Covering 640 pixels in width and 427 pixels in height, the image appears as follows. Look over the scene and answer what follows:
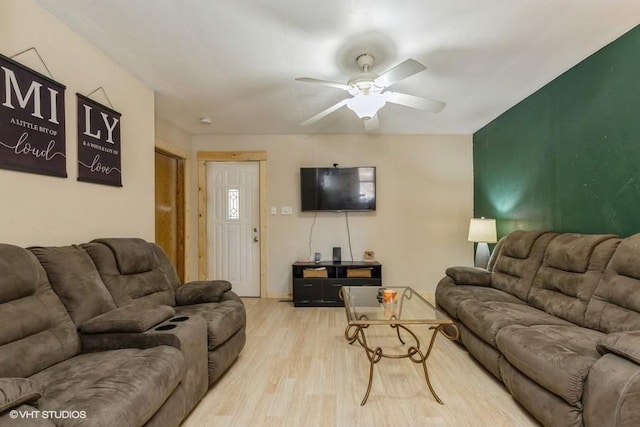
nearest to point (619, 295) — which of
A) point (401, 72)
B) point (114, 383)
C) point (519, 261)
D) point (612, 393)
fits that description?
point (612, 393)

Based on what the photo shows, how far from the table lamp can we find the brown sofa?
53 cm

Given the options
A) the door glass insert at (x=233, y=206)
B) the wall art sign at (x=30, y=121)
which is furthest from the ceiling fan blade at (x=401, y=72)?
the door glass insert at (x=233, y=206)

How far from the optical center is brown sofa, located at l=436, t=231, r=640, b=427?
4.82 feet

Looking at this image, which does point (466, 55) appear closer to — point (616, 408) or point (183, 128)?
point (616, 408)

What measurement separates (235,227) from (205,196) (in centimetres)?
65

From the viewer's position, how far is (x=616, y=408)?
1381mm

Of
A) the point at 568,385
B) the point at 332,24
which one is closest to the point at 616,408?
the point at 568,385

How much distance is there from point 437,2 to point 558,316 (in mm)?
2311

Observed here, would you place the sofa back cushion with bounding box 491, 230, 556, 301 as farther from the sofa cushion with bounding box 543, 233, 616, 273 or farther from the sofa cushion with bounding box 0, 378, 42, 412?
the sofa cushion with bounding box 0, 378, 42, 412

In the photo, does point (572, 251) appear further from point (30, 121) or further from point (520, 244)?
point (30, 121)

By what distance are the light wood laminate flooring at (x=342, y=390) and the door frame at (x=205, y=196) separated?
176 cm

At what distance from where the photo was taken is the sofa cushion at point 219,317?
7.28ft

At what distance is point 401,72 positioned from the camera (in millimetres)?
2209

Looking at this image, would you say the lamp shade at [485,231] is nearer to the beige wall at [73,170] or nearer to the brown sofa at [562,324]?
the brown sofa at [562,324]
